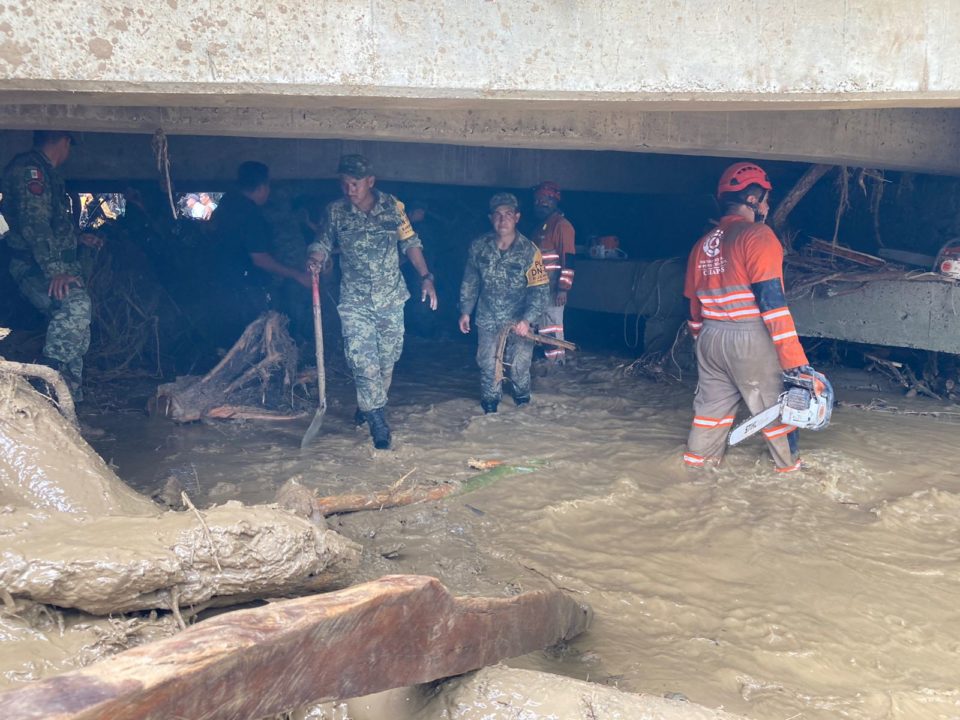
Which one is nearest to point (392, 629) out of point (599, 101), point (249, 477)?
point (599, 101)

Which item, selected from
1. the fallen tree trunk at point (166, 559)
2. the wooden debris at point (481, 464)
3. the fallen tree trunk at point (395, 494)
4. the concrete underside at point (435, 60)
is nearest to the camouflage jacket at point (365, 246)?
the concrete underside at point (435, 60)

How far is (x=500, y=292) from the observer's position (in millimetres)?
7105

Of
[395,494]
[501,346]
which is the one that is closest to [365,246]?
[501,346]

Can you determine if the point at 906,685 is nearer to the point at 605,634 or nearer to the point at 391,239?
the point at 605,634

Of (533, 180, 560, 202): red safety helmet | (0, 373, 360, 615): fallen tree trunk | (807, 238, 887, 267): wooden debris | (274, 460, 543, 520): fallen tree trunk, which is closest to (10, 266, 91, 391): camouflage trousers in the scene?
(274, 460, 543, 520): fallen tree trunk

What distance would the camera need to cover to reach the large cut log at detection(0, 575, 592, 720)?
142 centimetres

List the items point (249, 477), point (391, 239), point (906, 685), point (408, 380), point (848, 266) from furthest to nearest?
point (408, 380), point (848, 266), point (391, 239), point (249, 477), point (906, 685)

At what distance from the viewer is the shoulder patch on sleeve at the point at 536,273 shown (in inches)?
279

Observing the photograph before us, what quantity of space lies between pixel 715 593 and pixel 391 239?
140 inches

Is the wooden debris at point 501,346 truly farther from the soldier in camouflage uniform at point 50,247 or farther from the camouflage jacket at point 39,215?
the camouflage jacket at point 39,215

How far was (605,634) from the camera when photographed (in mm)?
3619

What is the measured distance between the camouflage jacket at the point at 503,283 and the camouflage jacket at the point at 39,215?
3.22 meters

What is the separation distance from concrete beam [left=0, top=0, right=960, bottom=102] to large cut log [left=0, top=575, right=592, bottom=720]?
89.2 inches

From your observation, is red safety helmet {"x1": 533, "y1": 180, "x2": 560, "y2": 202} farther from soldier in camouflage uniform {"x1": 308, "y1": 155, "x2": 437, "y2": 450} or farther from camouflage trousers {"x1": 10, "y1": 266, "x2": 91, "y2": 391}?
camouflage trousers {"x1": 10, "y1": 266, "x2": 91, "y2": 391}
